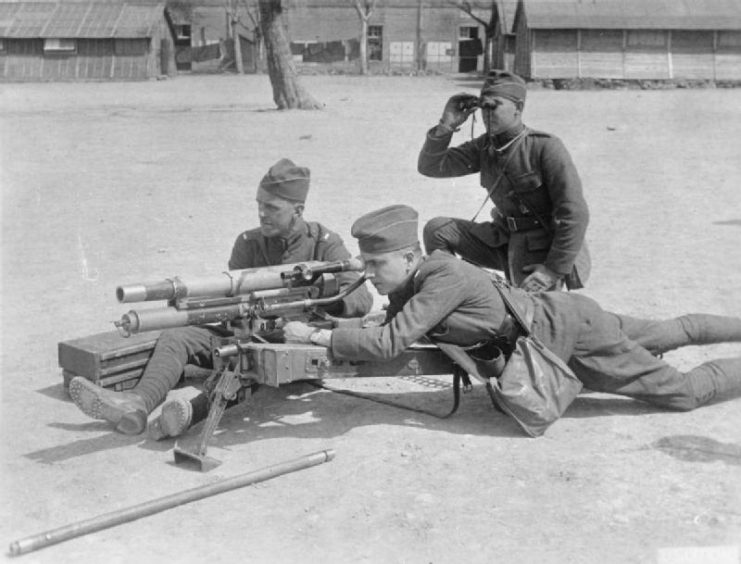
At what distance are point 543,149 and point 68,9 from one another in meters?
48.3

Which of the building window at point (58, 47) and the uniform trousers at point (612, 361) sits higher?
the building window at point (58, 47)

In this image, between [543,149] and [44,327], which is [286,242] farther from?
[44,327]

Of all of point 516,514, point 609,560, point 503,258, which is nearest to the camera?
point 609,560

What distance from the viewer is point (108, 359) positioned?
6.51 metres

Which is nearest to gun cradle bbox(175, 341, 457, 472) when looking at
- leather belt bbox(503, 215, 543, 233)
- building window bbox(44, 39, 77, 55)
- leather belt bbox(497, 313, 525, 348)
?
leather belt bbox(497, 313, 525, 348)

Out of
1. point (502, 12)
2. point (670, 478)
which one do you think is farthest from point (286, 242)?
point (502, 12)

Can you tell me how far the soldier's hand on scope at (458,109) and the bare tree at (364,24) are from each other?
50.1 meters

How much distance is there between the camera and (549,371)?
235 inches

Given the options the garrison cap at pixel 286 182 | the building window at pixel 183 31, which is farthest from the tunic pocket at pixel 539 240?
the building window at pixel 183 31

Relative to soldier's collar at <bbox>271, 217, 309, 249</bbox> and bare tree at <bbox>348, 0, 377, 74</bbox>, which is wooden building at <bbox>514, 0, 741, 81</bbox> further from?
soldier's collar at <bbox>271, 217, 309, 249</bbox>

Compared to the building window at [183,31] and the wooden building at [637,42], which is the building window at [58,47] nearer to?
the building window at [183,31]

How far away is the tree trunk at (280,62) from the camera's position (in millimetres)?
26812

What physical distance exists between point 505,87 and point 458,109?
0.36m

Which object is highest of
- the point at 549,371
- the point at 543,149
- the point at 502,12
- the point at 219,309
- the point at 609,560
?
the point at 502,12
